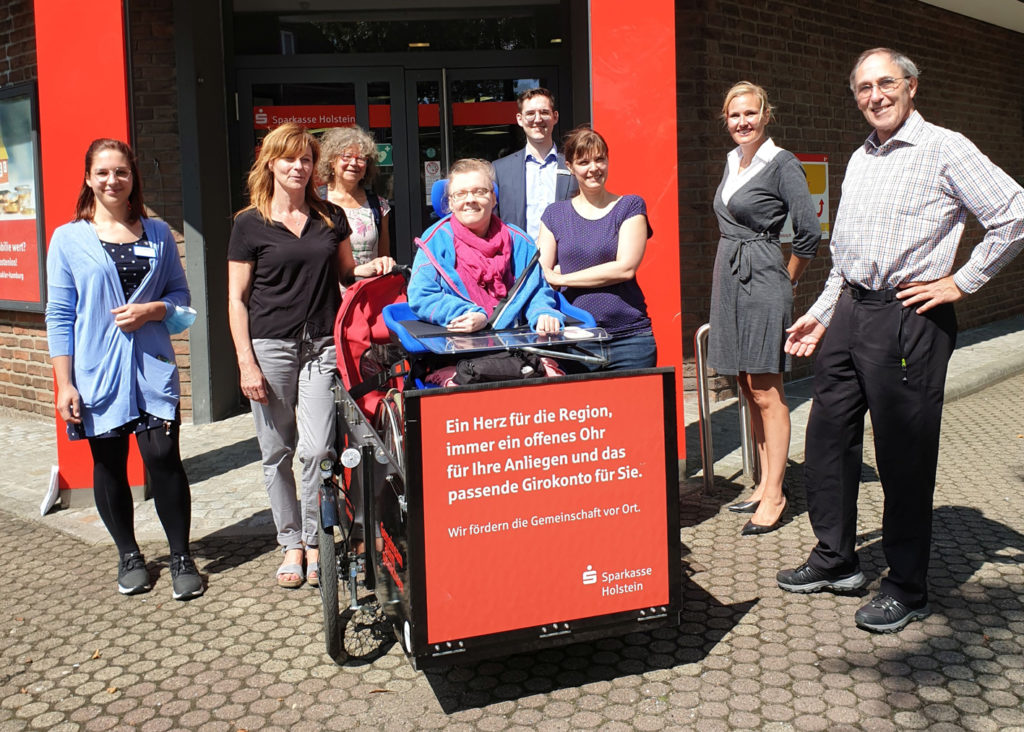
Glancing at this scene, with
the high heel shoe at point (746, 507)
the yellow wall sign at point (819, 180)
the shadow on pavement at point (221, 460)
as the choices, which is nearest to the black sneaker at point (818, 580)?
the high heel shoe at point (746, 507)

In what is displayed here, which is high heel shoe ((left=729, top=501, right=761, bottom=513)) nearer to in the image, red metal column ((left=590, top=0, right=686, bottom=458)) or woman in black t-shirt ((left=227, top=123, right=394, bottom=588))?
red metal column ((left=590, top=0, right=686, bottom=458))

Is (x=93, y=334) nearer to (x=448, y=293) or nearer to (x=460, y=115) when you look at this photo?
(x=448, y=293)

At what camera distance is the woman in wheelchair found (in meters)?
3.91

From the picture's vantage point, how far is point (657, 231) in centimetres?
589

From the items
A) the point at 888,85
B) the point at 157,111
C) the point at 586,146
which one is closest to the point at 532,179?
the point at 586,146

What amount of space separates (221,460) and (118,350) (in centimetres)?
256

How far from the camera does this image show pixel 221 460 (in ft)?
22.7

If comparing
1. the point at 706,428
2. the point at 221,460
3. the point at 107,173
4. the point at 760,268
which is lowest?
the point at 221,460

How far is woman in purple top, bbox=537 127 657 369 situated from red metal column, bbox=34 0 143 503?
2.83 metres

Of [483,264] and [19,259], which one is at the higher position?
[19,259]

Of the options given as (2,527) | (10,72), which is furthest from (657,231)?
(10,72)

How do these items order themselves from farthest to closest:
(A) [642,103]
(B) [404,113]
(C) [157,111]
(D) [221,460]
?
(B) [404,113], (C) [157,111], (D) [221,460], (A) [642,103]

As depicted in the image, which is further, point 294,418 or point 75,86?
point 75,86

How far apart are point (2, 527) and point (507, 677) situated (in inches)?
140
